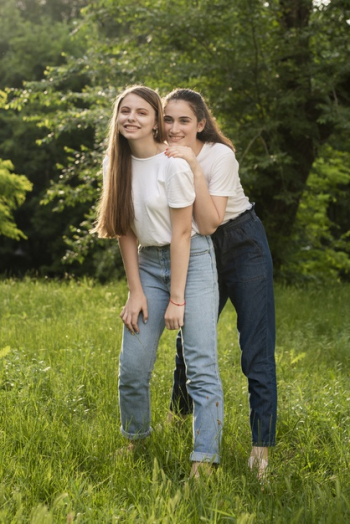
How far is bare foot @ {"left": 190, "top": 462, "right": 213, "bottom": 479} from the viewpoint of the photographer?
2.80 m

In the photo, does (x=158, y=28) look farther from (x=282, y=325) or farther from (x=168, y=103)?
(x=168, y=103)

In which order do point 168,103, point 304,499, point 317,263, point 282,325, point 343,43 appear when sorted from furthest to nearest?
1. point 317,263
2. point 343,43
3. point 282,325
4. point 168,103
5. point 304,499

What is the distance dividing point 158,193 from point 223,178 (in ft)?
1.06

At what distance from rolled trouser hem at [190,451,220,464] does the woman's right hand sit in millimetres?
612

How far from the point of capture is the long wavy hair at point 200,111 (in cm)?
325

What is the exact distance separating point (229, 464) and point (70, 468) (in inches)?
29.3

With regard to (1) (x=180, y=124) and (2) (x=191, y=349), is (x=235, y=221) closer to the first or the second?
(1) (x=180, y=124)

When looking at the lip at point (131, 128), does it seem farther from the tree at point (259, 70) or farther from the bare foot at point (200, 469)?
the tree at point (259, 70)

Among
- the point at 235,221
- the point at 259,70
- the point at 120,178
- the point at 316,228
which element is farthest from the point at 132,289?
the point at 316,228

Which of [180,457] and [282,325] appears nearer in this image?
[180,457]

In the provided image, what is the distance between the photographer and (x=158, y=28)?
9227mm

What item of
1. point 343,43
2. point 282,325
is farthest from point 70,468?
point 343,43

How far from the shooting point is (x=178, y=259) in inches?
119

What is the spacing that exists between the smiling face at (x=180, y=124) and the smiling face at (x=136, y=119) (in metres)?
0.11
